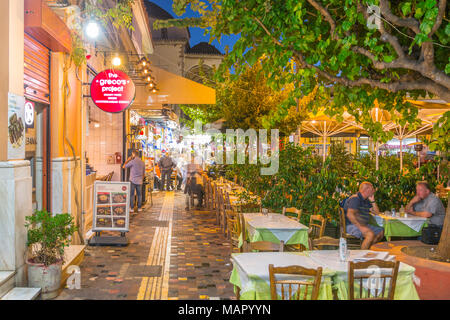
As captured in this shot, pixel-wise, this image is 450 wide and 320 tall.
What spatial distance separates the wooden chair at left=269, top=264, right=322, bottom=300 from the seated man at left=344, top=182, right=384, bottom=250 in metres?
3.30

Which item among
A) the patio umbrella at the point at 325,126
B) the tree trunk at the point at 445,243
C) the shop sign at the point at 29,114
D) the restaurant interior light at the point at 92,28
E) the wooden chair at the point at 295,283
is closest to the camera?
the wooden chair at the point at 295,283

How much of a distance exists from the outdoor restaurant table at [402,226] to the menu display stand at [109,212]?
520 cm

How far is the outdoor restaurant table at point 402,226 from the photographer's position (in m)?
7.68

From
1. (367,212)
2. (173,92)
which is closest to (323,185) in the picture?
(367,212)

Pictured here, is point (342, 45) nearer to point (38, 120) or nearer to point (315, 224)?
point (315, 224)

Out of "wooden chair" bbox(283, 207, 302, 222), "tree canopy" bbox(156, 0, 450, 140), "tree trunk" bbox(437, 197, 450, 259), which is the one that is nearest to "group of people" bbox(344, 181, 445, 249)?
"wooden chair" bbox(283, 207, 302, 222)

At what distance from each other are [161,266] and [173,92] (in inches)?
283

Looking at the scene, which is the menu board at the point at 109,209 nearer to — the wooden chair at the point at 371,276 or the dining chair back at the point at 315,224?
the dining chair back at the point at 315,224

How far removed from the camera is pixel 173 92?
43.8 ft

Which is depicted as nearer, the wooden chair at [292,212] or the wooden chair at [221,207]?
the wooden chair at [292,212]

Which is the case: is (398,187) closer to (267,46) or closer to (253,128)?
(267,46)

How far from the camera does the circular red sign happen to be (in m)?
8.55

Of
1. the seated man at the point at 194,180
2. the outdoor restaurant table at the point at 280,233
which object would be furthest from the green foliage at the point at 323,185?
the seated man at the point at 194,180
